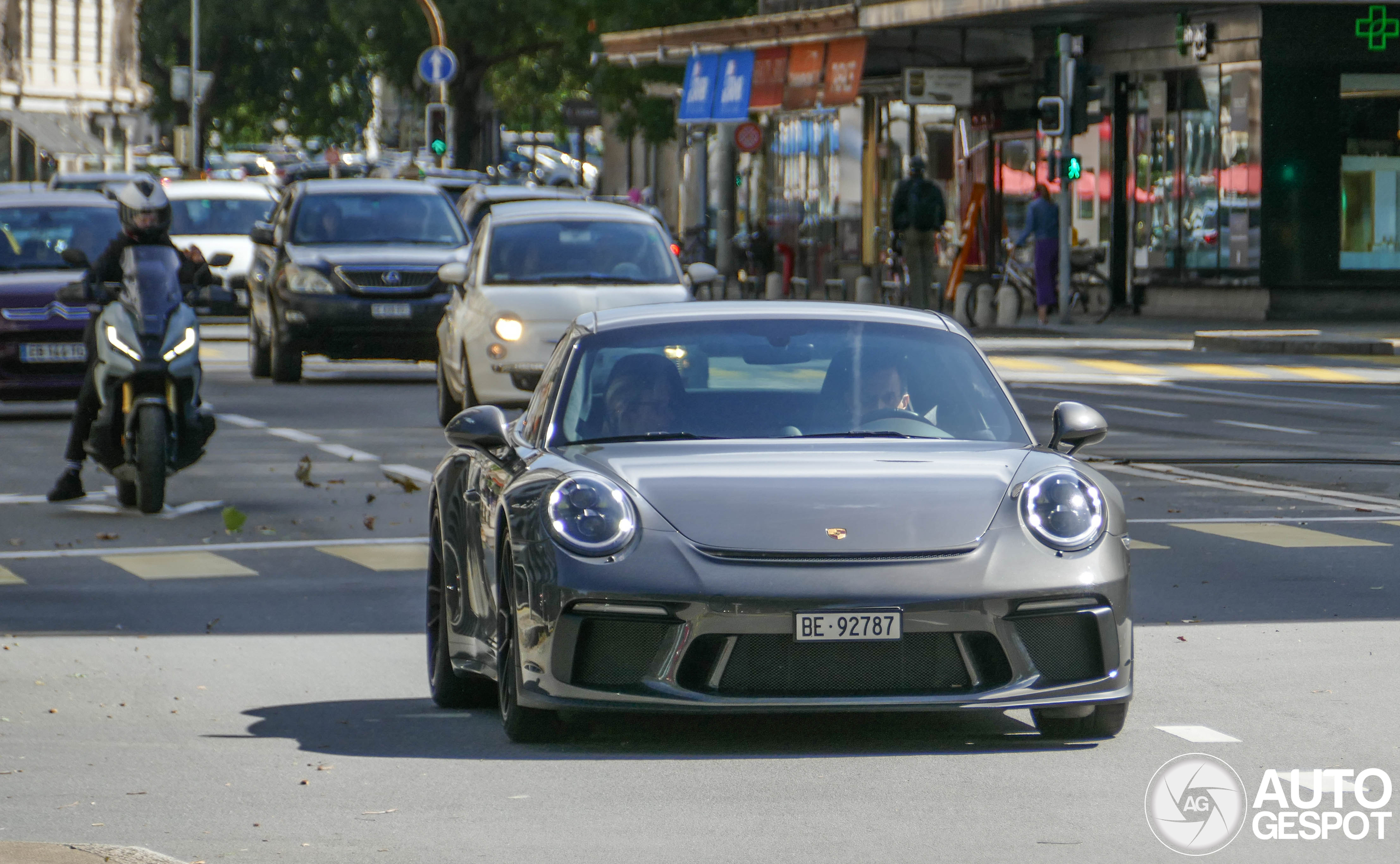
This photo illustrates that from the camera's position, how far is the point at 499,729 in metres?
7.60

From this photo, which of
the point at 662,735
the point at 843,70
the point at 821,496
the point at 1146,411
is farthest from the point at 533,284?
the point at 843,70

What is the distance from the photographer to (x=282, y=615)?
10.4 meters

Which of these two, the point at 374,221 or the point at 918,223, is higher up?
the point at 918,223

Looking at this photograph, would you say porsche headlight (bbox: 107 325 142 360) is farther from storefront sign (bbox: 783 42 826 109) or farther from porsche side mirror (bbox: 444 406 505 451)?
storefront sign (bbox: 783 42 826 109)

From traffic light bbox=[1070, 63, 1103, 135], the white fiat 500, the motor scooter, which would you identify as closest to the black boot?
the motor scooter

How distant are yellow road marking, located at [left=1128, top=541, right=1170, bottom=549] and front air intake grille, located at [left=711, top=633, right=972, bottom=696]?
564 centimetres

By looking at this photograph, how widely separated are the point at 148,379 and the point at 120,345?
224 mm

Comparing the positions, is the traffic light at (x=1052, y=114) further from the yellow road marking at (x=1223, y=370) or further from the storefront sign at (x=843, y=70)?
the storefront sign at (x=843, y=70)

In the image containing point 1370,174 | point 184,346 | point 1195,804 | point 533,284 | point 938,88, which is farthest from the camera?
point 938,88

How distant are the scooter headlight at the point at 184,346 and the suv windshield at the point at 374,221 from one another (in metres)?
10.2

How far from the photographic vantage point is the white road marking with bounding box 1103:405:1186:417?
68.7 feet

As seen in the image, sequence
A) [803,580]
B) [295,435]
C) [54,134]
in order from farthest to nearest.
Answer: [54,134] < [295,435] < [803,580]

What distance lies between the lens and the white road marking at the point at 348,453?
16953mm

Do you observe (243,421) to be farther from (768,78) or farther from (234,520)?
(768,78)
